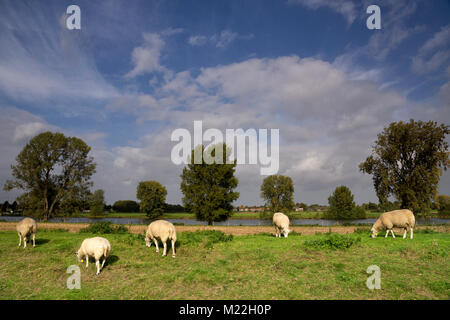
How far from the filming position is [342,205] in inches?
3142

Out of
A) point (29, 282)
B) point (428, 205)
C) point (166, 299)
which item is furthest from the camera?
point (428, 205)

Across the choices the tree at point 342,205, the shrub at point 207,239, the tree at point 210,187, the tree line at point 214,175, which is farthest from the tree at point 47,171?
the tree at point 342,205

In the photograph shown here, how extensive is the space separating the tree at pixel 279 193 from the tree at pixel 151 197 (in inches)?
1263

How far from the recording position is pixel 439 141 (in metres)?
32.4

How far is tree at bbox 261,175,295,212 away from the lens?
73662 millimetres

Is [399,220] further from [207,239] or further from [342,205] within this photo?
[342,205]

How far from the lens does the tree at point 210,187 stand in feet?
127

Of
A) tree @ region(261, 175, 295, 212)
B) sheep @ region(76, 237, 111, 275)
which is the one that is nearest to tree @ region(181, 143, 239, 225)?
sheep @ region(76, 237, 111, 275)

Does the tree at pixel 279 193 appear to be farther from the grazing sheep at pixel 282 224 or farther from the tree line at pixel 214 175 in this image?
the grazing sheep at pixel 282 224

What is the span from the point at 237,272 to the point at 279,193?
2630 inches
